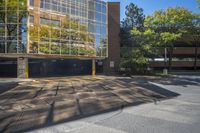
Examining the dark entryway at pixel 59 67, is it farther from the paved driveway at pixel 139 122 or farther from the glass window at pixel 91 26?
the paved driveway at pixel 139 122

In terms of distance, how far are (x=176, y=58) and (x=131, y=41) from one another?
15.1 m

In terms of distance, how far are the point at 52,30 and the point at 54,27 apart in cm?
63

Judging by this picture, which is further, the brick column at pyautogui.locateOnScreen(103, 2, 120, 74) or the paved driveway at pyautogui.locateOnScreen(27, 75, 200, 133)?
the brick column at pyautogui.locateOnScreen(103, 2, 120, 74)

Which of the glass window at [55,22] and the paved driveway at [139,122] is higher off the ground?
the glass window at [55,22]

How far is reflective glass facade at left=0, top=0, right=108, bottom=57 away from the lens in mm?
31703

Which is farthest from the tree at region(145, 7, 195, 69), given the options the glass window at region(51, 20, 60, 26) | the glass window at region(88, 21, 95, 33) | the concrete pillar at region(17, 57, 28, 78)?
the concrete pillar at region(17, 57, 28, 78)

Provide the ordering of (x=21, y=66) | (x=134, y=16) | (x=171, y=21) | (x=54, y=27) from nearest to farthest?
(x=21, y=66)
(x=54, y=27)
(x=171, y=21)
(x=134, y=16)

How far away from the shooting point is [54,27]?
115 feet

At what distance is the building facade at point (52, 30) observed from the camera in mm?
31656

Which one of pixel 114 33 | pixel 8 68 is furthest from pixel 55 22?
pixel 114 33

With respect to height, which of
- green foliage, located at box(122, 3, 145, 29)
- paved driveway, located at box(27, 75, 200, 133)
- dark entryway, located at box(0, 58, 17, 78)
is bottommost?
paved driveway, located at box(27, 75, 200, 133)

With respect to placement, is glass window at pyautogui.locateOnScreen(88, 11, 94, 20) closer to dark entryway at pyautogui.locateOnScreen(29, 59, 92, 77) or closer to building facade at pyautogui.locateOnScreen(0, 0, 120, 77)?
building facade at pyautogui.locateOnScreen(0, 0, 120, 77)

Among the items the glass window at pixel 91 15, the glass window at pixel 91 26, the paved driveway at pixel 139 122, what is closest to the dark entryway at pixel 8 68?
the glass window at pixel 91 26

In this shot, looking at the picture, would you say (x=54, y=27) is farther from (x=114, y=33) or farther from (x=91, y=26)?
(x=114, y=33)
